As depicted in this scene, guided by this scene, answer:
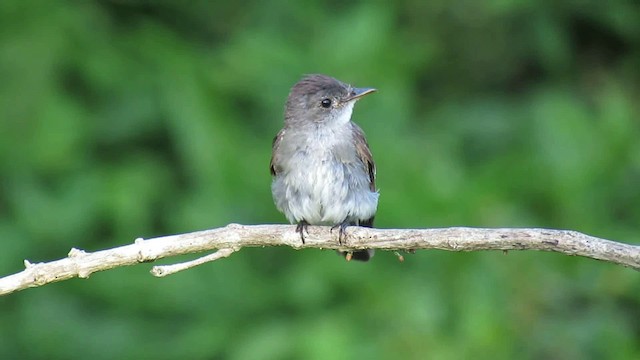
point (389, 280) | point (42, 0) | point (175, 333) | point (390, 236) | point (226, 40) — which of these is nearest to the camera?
point (390, 236)

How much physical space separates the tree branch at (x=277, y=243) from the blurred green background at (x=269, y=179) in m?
2.14

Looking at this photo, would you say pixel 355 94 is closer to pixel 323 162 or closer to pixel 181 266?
pixel 323 162

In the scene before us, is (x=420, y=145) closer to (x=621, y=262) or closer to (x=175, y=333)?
(x=175, y=333)

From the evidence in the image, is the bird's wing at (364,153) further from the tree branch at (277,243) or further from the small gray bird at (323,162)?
the tree branch at (277,243)

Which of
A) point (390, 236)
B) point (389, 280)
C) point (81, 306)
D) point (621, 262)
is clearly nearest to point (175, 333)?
point (81, 306)

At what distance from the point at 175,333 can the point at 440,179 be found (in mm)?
2066

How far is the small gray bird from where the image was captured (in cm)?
714

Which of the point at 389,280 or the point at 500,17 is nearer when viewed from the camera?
the point at 389,280

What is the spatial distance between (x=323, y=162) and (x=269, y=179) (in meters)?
1.47

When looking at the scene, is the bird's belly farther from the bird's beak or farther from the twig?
the twig

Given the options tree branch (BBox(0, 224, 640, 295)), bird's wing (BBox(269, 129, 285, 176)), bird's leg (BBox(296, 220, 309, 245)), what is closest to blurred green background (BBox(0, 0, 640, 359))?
bird's wing (BBox(269, 129, 285, 176))

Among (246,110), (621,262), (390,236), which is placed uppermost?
(246,110)

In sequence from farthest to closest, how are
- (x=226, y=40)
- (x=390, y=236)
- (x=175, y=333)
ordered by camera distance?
1. (x=226, y=40)
2. (x=175, y=333)
3. (x=390, y=236)

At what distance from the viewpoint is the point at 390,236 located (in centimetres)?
581
